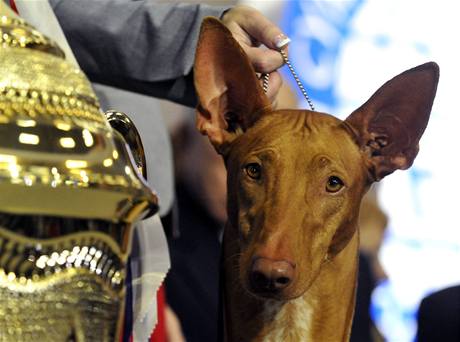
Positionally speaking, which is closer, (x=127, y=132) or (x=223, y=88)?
(x=127, y=132)

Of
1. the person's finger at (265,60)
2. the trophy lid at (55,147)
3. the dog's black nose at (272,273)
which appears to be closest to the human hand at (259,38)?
the person's finger at (265,60)

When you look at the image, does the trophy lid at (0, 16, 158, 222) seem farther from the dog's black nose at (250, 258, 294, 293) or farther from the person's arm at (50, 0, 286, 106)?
the person's arm at (50, 0, 286, 106)

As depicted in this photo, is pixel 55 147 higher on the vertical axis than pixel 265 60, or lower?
higher

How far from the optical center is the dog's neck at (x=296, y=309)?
2.96 ft

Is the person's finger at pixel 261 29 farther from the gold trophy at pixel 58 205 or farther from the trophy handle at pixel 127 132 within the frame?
the gold trophy at pixel 58 205

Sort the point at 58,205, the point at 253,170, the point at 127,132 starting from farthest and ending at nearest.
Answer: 1. the point at 253,170
2. the point at 127,132
3. the point at 58,205

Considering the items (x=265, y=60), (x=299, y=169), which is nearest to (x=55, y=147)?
(x=299, y=169)

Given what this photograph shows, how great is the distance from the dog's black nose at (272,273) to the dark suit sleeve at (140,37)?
0.31m

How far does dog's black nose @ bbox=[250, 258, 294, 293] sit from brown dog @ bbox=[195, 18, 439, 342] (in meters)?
0.03

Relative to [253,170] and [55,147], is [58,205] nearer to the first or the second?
[55,147]

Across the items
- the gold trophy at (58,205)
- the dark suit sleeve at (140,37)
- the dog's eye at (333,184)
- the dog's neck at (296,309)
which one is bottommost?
the dog's neck at (296,309)

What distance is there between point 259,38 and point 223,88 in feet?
0.37

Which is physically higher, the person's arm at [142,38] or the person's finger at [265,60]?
the person's finger at [265,60]

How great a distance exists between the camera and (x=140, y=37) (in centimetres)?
108
